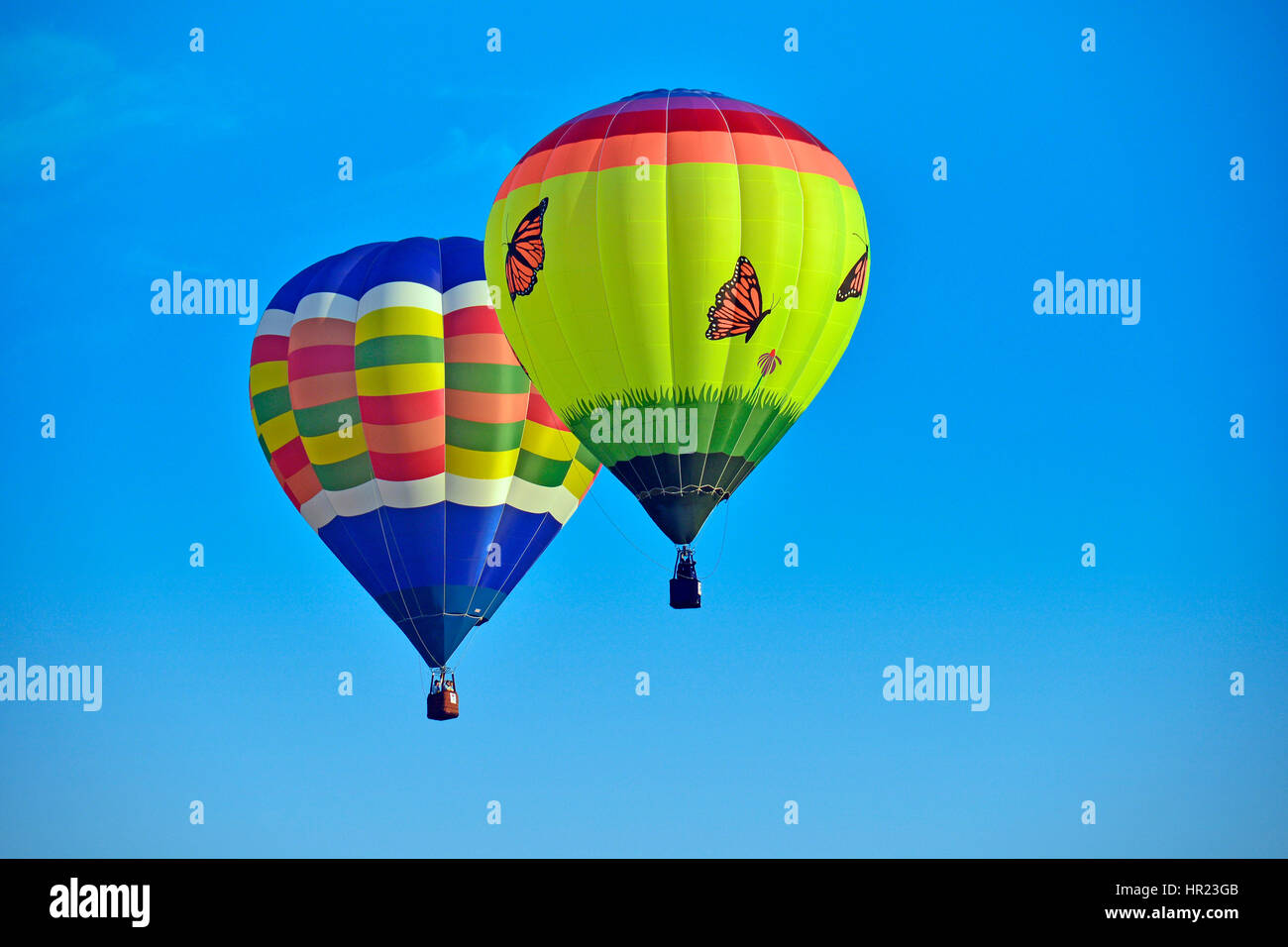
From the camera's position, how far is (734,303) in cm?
3225

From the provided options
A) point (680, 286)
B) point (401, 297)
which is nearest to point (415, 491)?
point (401, 297)

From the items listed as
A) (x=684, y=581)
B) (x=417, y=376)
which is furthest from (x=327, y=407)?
(x=684, y=581)

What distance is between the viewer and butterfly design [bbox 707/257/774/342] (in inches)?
1267

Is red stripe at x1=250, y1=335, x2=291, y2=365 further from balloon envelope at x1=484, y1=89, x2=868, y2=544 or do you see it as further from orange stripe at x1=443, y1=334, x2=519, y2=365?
balloon envelope at x1=484, y1=89, x2=868, y2=544

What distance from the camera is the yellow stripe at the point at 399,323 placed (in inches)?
1426

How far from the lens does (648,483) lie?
32.7 meters

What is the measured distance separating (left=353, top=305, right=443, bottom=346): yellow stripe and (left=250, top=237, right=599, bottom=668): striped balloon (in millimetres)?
15

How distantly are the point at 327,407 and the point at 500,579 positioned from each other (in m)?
3.70

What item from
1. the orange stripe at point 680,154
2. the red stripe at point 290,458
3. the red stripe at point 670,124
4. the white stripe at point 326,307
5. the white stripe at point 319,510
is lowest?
the white stripe at point 319,510

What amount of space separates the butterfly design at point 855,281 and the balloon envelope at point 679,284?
0.08 m

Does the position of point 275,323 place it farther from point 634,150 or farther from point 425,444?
point 634,150

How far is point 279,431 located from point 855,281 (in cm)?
959

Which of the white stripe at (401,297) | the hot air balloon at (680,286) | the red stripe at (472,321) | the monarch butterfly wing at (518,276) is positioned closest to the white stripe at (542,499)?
the red stripe at (472,321)

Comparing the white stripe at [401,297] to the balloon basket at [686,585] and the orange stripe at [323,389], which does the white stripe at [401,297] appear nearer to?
the orange stripe at [323,389]
